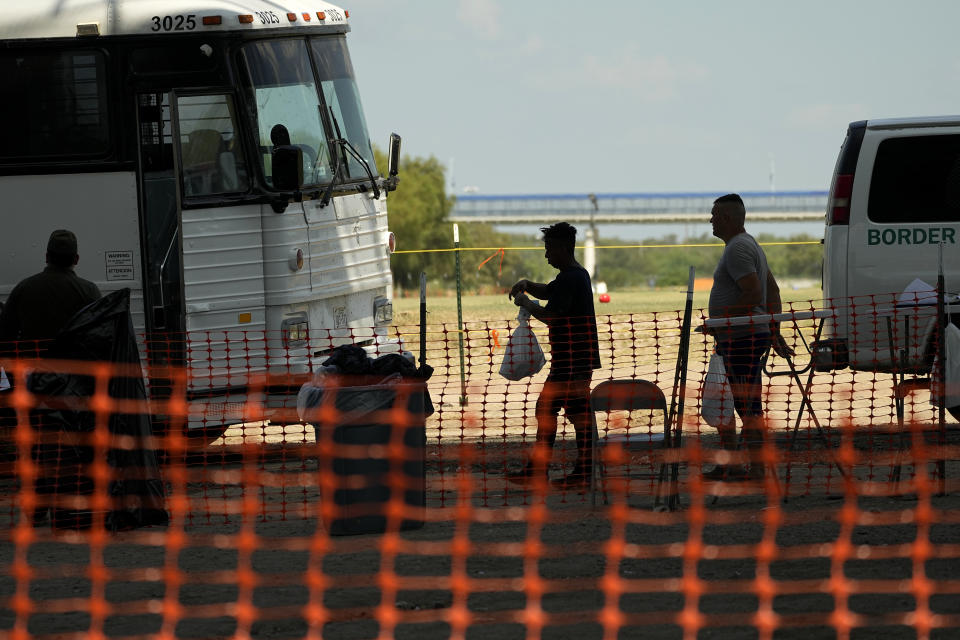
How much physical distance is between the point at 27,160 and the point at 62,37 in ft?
3.04

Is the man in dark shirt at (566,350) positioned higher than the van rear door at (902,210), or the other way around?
the van rear door at (902,210)

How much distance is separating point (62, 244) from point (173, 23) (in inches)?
82.8

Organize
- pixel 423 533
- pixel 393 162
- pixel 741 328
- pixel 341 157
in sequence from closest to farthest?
1. pixel 423 533
2. pixel 741 328
3. pixel 341 157
4. pixel 393 162

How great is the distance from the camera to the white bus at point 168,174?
9523 millimetres

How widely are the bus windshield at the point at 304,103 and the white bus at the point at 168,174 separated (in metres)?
0.03

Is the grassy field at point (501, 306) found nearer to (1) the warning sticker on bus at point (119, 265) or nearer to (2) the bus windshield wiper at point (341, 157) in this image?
(2) the bus windshield wiper at point (341, 157)

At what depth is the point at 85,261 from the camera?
31.3ft

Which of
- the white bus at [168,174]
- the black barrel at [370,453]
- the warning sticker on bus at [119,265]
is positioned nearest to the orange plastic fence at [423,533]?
the black barrel at [370,453]

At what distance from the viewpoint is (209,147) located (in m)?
9.68

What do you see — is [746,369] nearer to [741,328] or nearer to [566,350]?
[741,328]

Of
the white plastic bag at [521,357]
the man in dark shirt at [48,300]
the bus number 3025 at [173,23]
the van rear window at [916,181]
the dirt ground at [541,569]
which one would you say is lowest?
the dirt ground at [541,569]

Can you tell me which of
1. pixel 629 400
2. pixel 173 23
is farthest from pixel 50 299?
pixel 629 400

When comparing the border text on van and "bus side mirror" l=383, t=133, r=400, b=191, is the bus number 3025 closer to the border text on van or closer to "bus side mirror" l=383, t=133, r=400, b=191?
"bus side mirror" l=383, t=133, r=400, b=191

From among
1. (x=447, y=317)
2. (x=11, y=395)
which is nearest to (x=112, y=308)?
(x=11, y=395)
